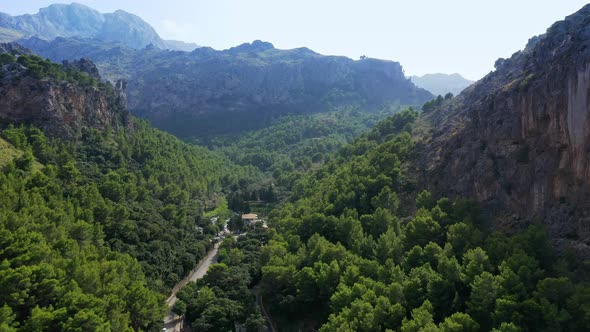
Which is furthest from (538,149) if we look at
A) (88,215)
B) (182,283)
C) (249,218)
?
(249,218)

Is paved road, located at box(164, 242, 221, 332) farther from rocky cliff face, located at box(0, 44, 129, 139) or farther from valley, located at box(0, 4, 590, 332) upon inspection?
rocky cliff face, located at box(0, 44, 129, 139)

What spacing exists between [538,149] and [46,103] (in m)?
103

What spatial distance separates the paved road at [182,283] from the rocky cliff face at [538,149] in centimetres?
4874

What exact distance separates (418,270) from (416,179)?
120 feet

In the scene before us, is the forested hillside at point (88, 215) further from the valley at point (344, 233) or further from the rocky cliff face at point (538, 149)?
the rocky cliff face at point (538, 149)

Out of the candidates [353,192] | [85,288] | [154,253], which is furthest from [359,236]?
[85,288]

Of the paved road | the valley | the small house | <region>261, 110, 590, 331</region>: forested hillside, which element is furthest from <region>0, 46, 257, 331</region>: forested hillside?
<region>261, 110, 590, 331</region>: forested hillside

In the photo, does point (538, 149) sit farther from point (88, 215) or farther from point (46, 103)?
point (46, 103)

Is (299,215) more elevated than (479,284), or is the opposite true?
(479,284)

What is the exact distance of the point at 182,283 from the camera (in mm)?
81688

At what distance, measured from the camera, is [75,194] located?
258ft

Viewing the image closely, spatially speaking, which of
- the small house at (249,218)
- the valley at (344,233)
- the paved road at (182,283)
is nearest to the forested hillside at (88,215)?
the valley at (344,233)

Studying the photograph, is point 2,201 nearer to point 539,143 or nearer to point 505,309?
point 505,309

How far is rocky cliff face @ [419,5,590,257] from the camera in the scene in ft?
184
